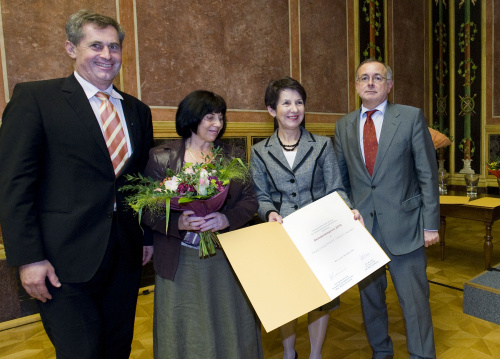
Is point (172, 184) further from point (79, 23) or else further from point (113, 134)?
point (79, 23)

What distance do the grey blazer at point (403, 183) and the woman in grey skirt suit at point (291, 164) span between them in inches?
8.9

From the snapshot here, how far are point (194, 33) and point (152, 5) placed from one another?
531 mm

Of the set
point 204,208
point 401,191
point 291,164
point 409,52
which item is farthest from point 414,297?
point 409,52

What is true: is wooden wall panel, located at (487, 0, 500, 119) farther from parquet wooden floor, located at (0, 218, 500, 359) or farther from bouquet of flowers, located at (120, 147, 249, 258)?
bouquet of flowers, located at (120, 147, 249, 258)

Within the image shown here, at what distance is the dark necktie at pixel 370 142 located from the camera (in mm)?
2057

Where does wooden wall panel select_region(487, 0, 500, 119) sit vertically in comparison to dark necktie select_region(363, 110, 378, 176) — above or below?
above

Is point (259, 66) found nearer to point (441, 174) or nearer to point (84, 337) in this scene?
point (441, 174)

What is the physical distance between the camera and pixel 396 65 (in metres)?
6.95

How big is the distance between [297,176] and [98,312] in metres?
1.11

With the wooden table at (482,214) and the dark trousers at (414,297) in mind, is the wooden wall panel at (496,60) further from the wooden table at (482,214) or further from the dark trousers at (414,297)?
the dark trousers at (414,297)

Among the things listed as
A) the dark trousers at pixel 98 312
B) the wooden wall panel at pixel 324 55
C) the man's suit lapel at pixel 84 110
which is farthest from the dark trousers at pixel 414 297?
the wooden wall panel at pixel 324 55

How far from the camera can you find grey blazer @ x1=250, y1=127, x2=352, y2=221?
6.33 feet

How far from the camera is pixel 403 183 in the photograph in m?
1.98

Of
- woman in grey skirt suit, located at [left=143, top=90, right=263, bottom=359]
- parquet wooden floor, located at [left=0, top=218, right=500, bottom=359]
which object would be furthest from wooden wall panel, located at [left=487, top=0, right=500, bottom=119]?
woman in grey skirt suit, located at [left=143, top=90, right=263, bottom=359]
